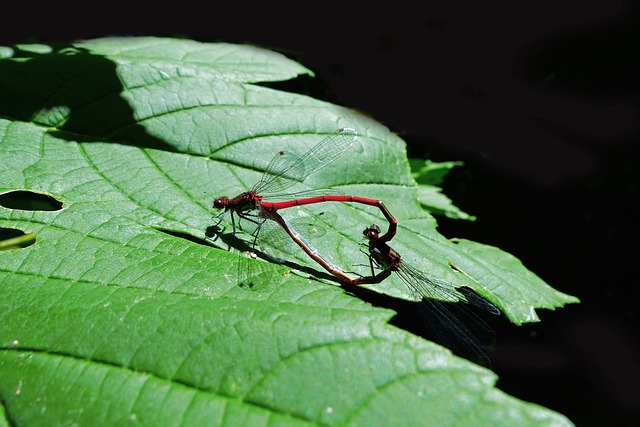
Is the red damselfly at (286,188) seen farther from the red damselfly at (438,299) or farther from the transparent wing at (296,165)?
the red damselfly at (438,299)

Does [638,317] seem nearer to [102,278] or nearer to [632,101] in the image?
[632,101]

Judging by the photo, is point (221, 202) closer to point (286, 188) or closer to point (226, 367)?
point (286, 188)

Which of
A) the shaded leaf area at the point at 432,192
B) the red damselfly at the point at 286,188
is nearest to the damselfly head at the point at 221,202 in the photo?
the red damselfly at the point at 286,188

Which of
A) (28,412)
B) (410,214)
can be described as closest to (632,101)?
(410,214)

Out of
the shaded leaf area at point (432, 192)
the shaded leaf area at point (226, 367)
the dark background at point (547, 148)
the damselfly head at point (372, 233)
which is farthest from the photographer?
the dark background at point (547, 148)

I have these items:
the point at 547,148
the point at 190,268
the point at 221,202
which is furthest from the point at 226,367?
the point at 547,148

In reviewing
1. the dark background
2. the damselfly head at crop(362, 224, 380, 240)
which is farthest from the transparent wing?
the dark background

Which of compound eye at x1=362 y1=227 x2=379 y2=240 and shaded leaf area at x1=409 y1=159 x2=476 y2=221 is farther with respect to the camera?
shaded leaf area at x1=409 y1=159 x2=476 y2=221

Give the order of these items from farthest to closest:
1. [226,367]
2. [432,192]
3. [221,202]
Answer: [432,192]
[221,202]
[226,367]

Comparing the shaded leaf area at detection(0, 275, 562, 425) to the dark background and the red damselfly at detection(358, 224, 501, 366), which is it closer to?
the red damselfly at detection(358, 224, 501, 366)

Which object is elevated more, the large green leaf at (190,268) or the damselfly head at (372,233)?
the large green leaf at (190,268)
